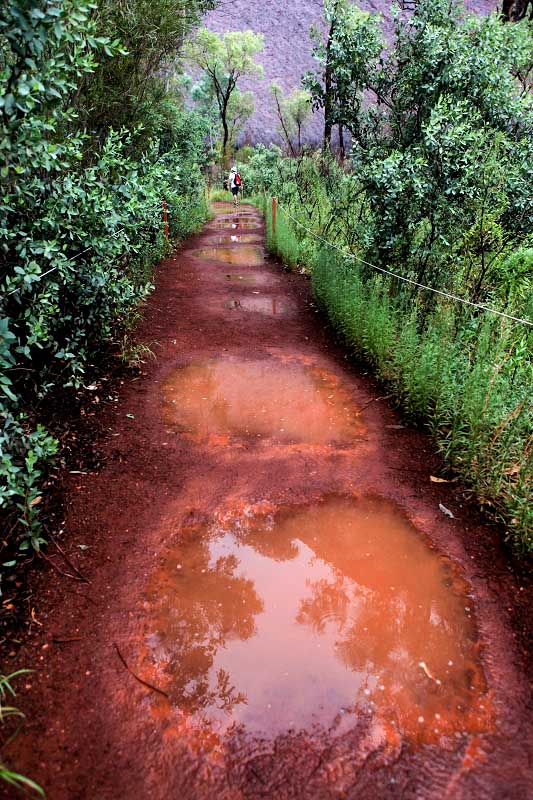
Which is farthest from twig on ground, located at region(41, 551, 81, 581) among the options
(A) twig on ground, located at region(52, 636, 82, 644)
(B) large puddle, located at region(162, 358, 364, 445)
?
(B) large puddle, located at region(162, 358, 364, 445)

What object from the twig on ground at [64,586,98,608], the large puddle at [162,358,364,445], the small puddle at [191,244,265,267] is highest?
the small puddle at [191,244,265,267]

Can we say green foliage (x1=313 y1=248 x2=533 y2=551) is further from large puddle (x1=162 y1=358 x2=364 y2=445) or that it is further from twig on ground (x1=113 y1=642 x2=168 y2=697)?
twig on ground (x1=113 y1=642 x2=168 y2=697)

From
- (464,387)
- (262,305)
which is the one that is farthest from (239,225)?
(464,387)

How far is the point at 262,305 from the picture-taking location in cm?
855

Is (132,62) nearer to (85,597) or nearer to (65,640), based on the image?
(85,597)

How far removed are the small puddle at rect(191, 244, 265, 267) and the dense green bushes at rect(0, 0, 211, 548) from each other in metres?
6.32

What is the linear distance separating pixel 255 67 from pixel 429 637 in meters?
43.5

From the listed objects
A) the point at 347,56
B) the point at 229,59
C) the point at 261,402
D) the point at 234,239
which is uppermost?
the point at 229,59

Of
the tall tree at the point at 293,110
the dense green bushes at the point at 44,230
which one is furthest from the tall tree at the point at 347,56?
the tall tree at the point at 293,110

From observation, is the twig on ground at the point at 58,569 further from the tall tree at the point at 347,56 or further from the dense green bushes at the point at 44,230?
the tall tree at the point at 347,56

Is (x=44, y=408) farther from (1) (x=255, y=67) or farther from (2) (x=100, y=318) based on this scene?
(1) (x=255, y=67)

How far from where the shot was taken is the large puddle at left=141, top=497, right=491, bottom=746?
7.36 feet

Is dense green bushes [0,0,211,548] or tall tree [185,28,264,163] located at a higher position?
tall tree [185,28,264,163]

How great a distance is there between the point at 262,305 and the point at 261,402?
3.80m
